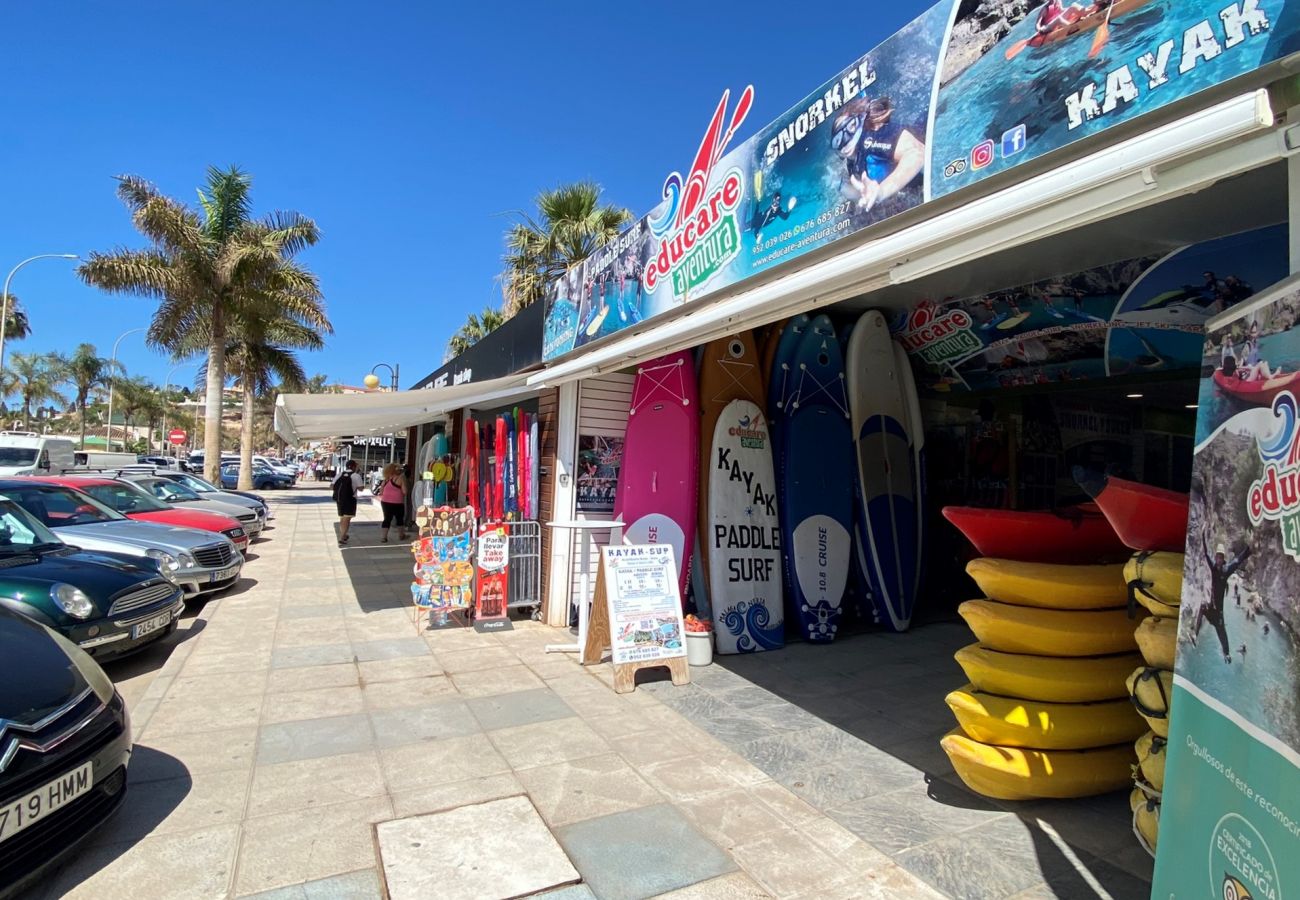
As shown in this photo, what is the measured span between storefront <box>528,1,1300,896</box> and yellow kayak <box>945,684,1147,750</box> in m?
0.03

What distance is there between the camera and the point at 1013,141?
275cm

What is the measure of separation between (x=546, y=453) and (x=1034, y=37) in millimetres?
5794

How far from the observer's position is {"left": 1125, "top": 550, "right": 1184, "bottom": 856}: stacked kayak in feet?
8.61

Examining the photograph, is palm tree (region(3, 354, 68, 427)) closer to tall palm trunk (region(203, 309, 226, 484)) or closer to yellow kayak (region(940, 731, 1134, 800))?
tall palm trunk (region(203, 309, 226, 484))

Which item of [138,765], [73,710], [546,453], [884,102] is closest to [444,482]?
[546,453]

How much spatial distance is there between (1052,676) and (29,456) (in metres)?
19.8

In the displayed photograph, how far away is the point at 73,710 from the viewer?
2865 millimetres

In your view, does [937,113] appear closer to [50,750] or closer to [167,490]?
[50,750]

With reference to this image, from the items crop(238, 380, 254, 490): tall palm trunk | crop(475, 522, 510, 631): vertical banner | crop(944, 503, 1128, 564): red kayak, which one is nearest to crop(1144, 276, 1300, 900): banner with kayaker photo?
crop(944, 503, 1128, 564): red kayak

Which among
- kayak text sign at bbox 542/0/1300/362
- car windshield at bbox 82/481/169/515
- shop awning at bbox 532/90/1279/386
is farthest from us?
car windshield at bbox 82/481/169/515

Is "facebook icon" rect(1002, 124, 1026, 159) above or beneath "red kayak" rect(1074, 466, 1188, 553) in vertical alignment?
above

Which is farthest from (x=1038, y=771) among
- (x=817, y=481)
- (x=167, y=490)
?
(x=167, y=490)

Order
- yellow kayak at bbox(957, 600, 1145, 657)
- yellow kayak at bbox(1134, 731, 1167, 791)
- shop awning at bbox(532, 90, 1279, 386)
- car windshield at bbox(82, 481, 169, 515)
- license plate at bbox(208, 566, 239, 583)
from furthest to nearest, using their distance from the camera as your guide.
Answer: car windshield at bbox(82, 481, 169, 515) < license plate at bbox(208, 566, 239, 583) < yellow kayak at bbox(957, 600, 1145, 657) < yellow kayak at bbox(1134, 731, 1167, 791) < shop awning at bbox(532, 90, 1279, 386)

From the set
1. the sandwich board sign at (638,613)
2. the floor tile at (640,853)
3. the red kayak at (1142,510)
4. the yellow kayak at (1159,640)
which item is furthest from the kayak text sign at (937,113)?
the floor tile at (640,853)
